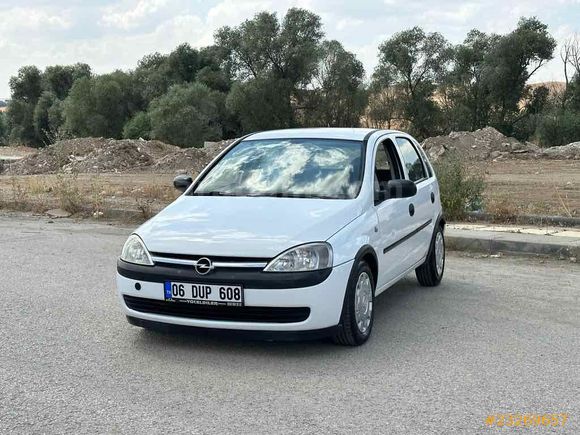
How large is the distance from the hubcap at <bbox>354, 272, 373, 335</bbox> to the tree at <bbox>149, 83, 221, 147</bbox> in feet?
179

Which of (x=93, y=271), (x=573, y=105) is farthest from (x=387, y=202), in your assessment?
(x=573, y=105)

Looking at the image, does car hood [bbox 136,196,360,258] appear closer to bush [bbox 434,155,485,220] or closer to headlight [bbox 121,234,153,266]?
headlight [bbox 121,234,153,266]

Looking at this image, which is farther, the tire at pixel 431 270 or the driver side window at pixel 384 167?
the tire at pixel 431 270

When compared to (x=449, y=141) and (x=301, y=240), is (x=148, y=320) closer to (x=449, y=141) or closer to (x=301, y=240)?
(x=301, y=240)

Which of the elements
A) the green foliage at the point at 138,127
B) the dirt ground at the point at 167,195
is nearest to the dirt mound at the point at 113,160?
the dirt ground at the point at 167,195

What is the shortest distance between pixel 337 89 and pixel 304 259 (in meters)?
59.4

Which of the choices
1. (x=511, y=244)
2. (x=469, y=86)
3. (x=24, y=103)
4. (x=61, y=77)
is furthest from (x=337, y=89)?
(x=511, y=244)

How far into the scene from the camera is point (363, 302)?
17.7ft

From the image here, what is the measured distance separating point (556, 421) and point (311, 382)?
58.2 inches

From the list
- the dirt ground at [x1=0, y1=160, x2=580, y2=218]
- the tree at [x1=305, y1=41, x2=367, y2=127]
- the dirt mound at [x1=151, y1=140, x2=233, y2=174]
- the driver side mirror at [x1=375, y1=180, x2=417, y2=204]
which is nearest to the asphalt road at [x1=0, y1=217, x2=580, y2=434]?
the driver side mirror at [x1=375, y1=180, x2=417, y2=204]

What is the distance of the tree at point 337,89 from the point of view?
2470 inches

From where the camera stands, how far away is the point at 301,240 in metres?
4.94

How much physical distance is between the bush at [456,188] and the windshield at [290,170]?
611 cm

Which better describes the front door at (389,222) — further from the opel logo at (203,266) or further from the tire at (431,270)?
the opel logo at (203,266)
